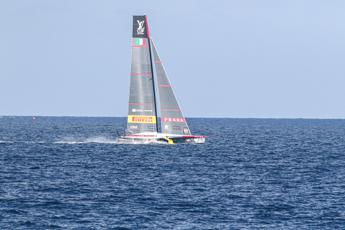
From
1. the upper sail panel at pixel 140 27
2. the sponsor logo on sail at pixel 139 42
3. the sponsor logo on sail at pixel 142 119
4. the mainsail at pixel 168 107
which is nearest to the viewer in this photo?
the sponsor logo on sail at pixel 139 42

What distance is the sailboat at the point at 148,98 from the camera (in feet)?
285

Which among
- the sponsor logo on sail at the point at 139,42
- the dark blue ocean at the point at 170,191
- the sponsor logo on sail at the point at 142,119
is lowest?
the dark blue ocean at the point at 170,191

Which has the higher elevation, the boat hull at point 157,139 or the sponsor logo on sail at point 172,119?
the sponsor logo on sail at point 172,119

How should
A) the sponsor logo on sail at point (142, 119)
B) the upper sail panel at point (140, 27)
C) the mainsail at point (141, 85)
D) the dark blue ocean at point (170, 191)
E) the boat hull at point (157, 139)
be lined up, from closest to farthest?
the dark blue ocean at point (170, 191)
the mainsail at point (141, 85)
the upper sail panel at point (140, 27)
the sponsor logo on sail at point (142, 119)
the boat hull at point (157, 139)

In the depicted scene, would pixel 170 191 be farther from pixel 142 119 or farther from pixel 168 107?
pixel 142 119

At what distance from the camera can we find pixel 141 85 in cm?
8688

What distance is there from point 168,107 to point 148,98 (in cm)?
243

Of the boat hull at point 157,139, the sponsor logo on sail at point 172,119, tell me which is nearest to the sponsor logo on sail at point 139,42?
the sponsor logo on sail at point 172,119

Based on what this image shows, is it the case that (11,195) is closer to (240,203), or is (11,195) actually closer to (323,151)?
(240,203)

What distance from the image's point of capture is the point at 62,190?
54.6m

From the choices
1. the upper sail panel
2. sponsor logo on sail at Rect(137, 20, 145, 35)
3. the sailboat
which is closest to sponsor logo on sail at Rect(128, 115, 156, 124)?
the sailboat

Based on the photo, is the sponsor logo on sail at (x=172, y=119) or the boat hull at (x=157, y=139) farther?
the boat hull at (x=157, y=139)

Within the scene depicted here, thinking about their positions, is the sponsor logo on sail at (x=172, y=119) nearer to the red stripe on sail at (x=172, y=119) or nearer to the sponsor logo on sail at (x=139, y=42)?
the red stripe on sail at (x=172, y=119)

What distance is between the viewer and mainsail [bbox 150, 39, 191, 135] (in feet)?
289
